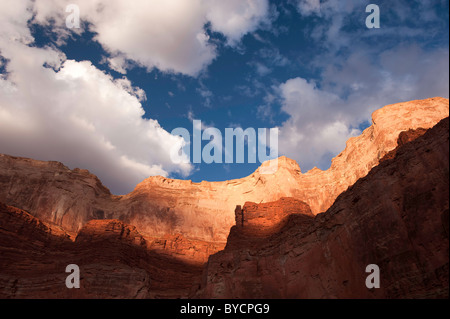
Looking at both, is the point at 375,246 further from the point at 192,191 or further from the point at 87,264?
the point at 192,191

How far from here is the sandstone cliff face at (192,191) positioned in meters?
57.2

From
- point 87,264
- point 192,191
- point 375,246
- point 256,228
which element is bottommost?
point 87,264

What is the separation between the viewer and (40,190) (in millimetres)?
62531

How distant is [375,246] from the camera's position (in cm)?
2041

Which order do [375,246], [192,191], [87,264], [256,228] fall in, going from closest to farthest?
[375,246], [87,264], [256,228], [192,191]

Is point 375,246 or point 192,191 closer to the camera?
point 375,246

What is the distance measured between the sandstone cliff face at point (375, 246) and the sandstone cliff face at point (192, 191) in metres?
24.4

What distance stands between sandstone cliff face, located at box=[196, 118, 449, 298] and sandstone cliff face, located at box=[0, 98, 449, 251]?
962 inches

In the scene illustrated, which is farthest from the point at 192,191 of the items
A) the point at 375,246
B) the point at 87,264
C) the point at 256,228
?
the point at 375,246

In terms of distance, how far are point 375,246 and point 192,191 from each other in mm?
57919

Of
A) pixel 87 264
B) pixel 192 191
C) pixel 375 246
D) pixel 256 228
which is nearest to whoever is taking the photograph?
pixel 375 246

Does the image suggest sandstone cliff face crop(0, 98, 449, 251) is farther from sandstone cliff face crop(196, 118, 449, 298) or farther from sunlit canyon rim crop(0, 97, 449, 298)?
sandstone cliff face crop(196, 118, 449, 298)

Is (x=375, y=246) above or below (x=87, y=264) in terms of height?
above
